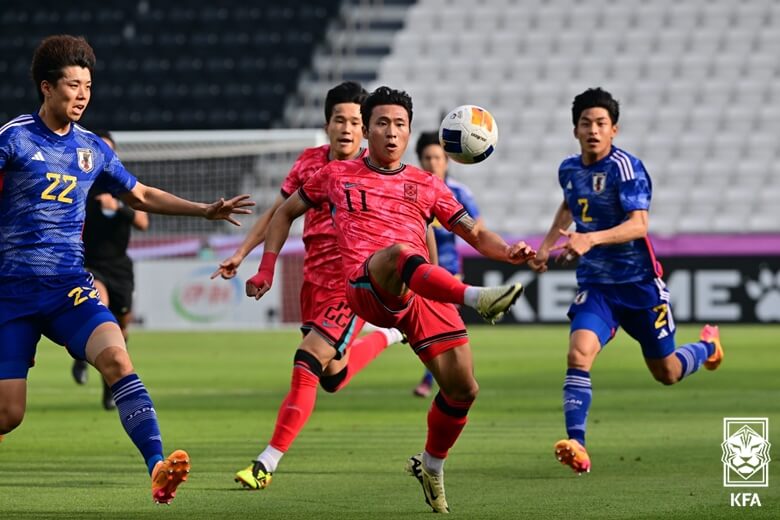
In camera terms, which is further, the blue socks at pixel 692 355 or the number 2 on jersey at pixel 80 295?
the blue socks at pixel 692 355

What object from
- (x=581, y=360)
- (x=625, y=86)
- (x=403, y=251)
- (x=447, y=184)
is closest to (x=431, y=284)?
(x=403, y=251)

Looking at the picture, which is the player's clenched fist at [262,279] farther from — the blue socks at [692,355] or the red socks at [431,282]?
the blue socks at [692,355]

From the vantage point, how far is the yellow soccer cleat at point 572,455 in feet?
24.1

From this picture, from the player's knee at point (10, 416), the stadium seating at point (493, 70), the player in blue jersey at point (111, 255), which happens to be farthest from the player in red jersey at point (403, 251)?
the stadium seating at point (493, 70)

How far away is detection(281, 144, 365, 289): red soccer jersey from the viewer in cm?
814

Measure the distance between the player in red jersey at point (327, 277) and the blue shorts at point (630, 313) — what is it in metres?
1.40

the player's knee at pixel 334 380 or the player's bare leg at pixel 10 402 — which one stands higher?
the player's bare leg at pixel 10 402

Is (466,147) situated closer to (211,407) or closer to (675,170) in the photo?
(211,407)

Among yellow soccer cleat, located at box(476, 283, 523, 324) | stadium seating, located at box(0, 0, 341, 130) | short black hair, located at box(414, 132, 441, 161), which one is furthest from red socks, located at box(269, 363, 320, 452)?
stadium seating, located at box(0, 0, 341, 130)

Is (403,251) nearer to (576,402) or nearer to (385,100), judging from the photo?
(385,100)

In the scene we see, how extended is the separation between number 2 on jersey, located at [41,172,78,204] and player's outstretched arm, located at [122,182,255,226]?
482mm

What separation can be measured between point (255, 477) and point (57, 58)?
236cm

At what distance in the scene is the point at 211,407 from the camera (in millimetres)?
12133

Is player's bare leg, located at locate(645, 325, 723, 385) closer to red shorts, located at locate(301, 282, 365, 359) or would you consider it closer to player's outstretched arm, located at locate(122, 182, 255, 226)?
red shorts, located at locate(301, 282, 365, 359)
